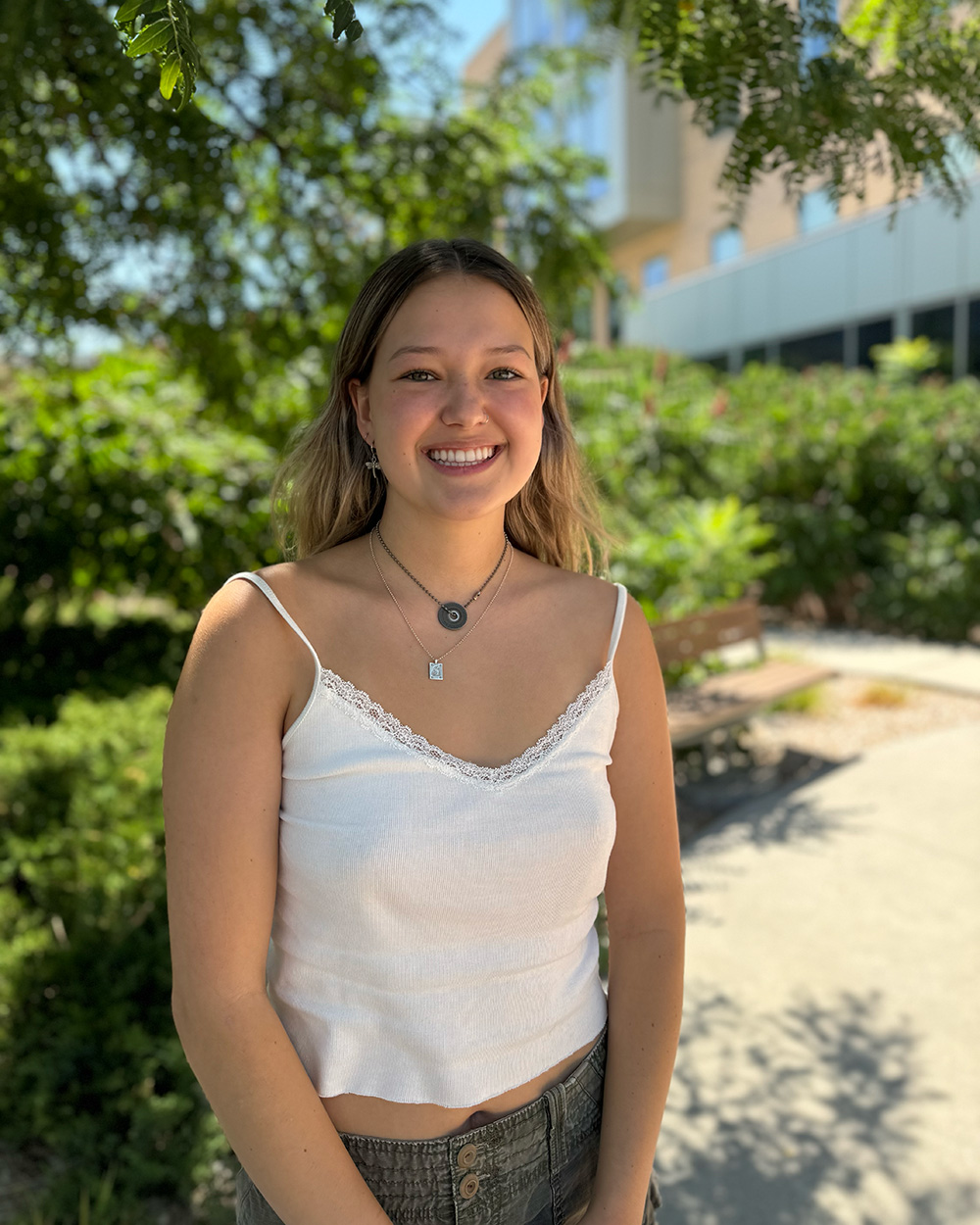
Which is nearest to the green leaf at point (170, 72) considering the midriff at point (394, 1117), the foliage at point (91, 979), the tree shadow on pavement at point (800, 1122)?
the midriff at point (394, 1117)

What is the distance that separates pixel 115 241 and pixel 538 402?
2.74 metres

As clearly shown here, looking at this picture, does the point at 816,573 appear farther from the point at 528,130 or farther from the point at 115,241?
the point at 115,241

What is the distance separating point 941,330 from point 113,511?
36.7ft

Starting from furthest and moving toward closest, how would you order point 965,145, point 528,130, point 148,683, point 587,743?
1. point 148,683
2. point 528,130
3. point 965,145
4. point 587,743

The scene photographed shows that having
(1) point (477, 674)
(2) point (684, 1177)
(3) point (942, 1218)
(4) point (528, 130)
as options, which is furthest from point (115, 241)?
(3) point (942, 1218)

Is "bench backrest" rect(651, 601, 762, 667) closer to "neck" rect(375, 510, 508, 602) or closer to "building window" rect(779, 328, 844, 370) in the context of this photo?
"neck" rect(375, 510, 508, 602)

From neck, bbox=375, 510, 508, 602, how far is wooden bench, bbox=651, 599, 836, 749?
346 centimetres

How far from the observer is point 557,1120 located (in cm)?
142

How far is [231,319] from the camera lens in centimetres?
400

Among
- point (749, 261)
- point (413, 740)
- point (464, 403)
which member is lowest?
point (413, 740)

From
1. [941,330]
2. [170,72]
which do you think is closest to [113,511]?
[170,72]

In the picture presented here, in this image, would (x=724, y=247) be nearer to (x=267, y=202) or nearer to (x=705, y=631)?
(x=705, y=631)

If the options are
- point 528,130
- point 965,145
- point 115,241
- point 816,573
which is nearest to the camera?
point 965,145

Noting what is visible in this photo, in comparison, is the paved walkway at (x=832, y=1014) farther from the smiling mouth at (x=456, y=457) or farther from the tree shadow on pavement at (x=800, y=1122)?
the smiling mouth at (x=456, y=457)
